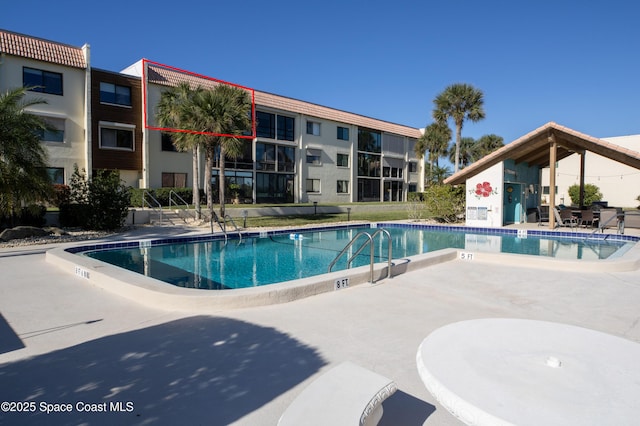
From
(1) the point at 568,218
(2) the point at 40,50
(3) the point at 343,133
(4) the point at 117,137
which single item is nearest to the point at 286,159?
(3) the point at 343,133

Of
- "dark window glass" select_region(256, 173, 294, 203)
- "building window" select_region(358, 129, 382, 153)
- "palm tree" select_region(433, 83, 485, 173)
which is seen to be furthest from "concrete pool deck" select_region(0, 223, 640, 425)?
"building window" select_region(358, 129, 382, 153)

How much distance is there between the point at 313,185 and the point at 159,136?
46.8 ft

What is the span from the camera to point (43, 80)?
22.6m

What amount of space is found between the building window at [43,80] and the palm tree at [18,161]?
12088 millimetres

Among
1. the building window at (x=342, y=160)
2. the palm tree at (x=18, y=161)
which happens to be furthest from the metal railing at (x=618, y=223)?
the building window at (x=342, y=160)

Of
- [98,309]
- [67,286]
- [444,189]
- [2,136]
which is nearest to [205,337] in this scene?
[98,309]

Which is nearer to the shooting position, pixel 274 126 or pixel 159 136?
pixel 159 136

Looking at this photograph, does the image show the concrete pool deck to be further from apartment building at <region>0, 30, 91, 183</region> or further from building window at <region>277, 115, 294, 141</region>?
building window at <region>277, 115, 294, 141</region>

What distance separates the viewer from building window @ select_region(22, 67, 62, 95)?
21962mm

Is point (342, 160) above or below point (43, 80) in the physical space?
below

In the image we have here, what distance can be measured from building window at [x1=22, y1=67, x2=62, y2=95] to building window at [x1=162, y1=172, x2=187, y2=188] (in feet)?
25.1

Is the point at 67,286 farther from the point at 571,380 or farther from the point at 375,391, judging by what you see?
the point at 571,380

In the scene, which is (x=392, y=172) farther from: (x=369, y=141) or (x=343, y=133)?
(x=343, y=133)

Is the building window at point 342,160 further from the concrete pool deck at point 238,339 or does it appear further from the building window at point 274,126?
the concrete pool deck at point 238,339
